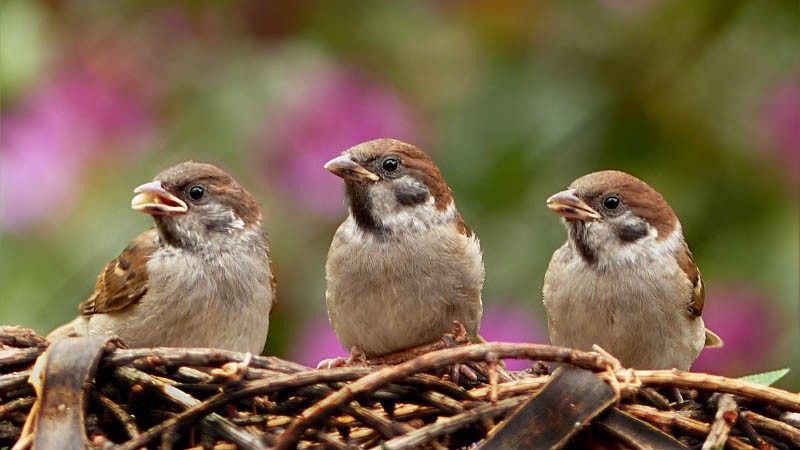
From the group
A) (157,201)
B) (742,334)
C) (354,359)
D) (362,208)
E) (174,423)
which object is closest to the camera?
(174,423)

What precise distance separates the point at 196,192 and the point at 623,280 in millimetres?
1095

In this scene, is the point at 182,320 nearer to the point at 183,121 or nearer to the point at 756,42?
the point at 183,121

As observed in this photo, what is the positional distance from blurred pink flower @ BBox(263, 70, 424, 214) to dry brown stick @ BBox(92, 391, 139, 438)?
1998 mm

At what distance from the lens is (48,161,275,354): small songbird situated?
2908mm

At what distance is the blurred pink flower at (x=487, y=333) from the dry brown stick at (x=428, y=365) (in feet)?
5.67

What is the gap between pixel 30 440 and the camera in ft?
5.96

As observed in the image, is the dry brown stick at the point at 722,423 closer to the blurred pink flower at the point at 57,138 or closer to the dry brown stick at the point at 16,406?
the dry brown stick at the point at 16,406

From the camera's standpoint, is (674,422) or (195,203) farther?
(195,203)

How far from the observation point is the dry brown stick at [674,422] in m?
1.91

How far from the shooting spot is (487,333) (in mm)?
3760

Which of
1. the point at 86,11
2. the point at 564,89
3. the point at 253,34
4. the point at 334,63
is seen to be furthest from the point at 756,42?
the point at 86,11

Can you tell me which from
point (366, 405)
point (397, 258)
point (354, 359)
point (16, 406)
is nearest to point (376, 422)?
point (366, 405)

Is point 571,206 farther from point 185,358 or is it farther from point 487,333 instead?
point 185,358

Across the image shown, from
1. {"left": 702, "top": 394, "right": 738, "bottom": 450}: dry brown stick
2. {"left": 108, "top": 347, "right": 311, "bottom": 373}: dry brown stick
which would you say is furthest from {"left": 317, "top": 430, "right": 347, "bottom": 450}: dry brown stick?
{"left": 702, "top": 394, "right": 738, "bottom": 450}: dry brown stick
